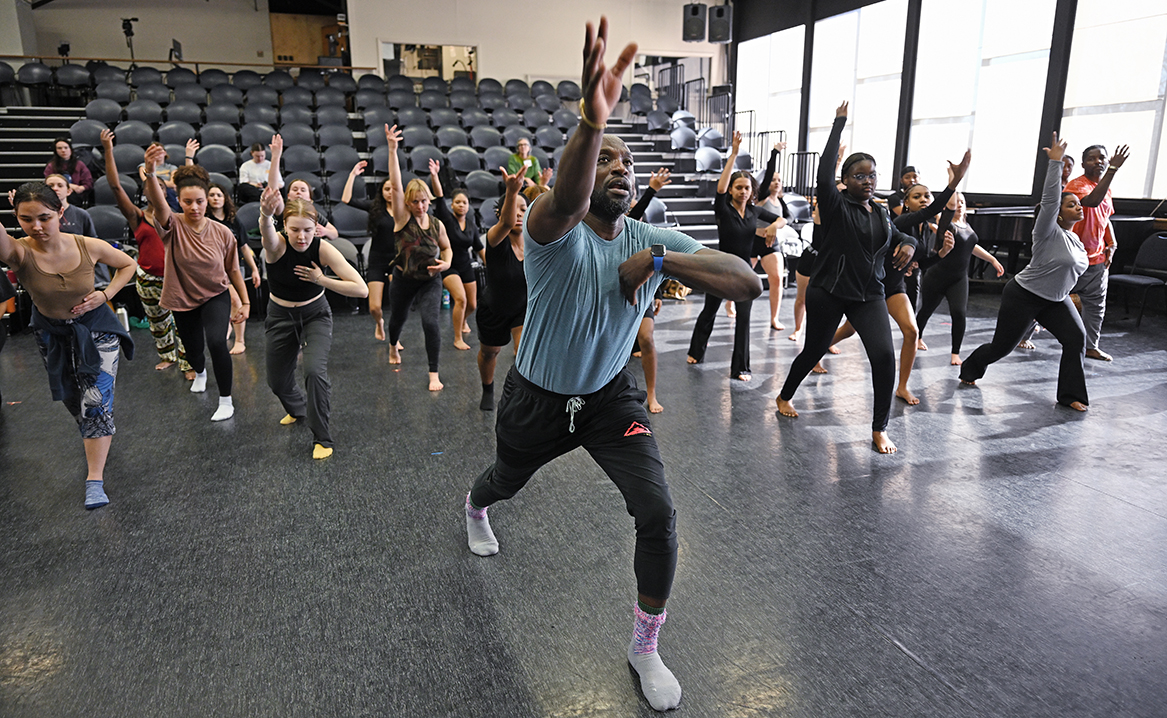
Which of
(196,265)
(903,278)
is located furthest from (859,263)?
(196,265)

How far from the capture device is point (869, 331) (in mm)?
4023

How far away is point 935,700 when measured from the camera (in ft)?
6.76

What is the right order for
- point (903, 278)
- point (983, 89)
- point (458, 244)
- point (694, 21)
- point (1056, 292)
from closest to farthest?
point (1056, 292)
point (903, 278)
point (458, 244)
point (983, 89)
point (694, 21)

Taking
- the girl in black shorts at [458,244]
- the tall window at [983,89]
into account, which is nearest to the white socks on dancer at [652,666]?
the girl in black shorts at [458,244]

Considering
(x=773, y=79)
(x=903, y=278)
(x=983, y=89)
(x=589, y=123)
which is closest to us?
(x=589, y=123)

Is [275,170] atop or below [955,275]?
atop

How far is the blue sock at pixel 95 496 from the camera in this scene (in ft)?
11.1

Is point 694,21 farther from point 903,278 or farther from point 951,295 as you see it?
point 903,278

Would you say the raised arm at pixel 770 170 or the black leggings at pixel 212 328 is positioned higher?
the raised arm at pixel 770 170

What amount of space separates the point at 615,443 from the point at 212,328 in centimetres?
330

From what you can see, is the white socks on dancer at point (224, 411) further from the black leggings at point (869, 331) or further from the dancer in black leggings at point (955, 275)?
the dancer in black leggings at point (955, 275)

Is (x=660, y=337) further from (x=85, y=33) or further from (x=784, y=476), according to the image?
(x=85, y=33)

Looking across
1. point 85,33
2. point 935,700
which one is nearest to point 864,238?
point 935,700

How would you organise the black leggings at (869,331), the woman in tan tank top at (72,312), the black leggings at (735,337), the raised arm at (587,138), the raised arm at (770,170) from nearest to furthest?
the raised arm at (587,138) < the woman in tan tank top at (72,312) < the black leggings at (869,331) < the black leggings at (735,337) < the raised arm at (770,170)
